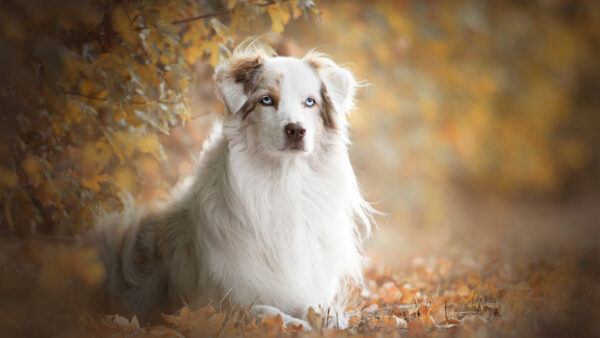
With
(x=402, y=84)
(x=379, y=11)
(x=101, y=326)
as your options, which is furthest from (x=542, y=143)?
(x=101, y=326)

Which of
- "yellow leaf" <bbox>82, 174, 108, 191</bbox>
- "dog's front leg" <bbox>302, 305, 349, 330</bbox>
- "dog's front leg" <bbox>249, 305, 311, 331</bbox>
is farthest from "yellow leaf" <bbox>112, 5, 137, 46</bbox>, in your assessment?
"dog's front leg" <bbox>302, 305, 349, 330</bbox>

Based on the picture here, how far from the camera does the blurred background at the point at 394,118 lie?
321 centimetres

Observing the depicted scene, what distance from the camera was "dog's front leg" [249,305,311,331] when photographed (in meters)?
2.98

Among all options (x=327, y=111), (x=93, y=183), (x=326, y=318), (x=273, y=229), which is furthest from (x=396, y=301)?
(x=93, y=183)

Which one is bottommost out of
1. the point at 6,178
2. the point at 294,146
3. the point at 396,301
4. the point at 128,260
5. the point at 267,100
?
the point at 128,260

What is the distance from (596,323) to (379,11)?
17.4 ft

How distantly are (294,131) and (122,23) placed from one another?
1.21 m

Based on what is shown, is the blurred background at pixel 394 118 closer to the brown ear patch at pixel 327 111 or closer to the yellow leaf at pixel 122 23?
the yellow leaf at pixel 122 23

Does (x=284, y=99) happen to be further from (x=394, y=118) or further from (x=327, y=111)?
(x=394, y=118)

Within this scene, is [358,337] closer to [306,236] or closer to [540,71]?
[306,236]

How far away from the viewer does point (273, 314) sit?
3.06m

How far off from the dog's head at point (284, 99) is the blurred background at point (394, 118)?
428mm

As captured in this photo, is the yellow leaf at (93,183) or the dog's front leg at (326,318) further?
the yellow leaf at (93,183)

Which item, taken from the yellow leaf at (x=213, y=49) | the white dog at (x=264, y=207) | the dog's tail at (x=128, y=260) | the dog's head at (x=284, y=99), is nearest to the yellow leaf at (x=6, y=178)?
the dog's tail at (x=128, y=260)
